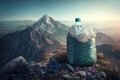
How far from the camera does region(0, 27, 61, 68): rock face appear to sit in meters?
3.78

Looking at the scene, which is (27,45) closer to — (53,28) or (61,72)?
(53,28)

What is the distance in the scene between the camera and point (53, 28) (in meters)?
3.96

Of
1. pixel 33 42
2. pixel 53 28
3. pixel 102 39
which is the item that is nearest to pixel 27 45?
pixel 33 42

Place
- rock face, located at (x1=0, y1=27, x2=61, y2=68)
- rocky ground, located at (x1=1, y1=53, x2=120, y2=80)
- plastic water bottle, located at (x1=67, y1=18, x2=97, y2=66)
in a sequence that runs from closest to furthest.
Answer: rocky ground, located at (x1=1, y1=53, x2=120, y2=80) → plastic water bottle, located at (x1=67, y1=18, x2=97, y2=66) → rock face, located at (x1=0, y1=27, x2=61, y2=68)

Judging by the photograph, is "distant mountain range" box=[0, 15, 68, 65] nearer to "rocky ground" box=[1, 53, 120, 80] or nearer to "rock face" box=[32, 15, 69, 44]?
"rock face" box=[32, 15, 69, 44]

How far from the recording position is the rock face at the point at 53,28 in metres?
3.80

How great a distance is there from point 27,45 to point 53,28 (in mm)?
611

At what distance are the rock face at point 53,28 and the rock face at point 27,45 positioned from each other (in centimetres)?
9

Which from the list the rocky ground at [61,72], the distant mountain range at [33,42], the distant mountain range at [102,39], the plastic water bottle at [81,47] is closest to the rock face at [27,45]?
the distant mountain range at [33,42]

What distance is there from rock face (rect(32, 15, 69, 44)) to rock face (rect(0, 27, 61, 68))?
9 centimetres

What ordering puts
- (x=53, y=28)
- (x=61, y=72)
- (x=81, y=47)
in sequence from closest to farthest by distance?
(x=61, y=72), (x=81, y=47), (x=53, y=28)

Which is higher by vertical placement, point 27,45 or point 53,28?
point 53,28

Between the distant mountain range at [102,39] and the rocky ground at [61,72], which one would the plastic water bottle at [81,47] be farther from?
the distant mountain range at [102,39]

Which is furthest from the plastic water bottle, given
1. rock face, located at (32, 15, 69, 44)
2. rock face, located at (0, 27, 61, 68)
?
rock face, located at (0, 27, 61, 68)
